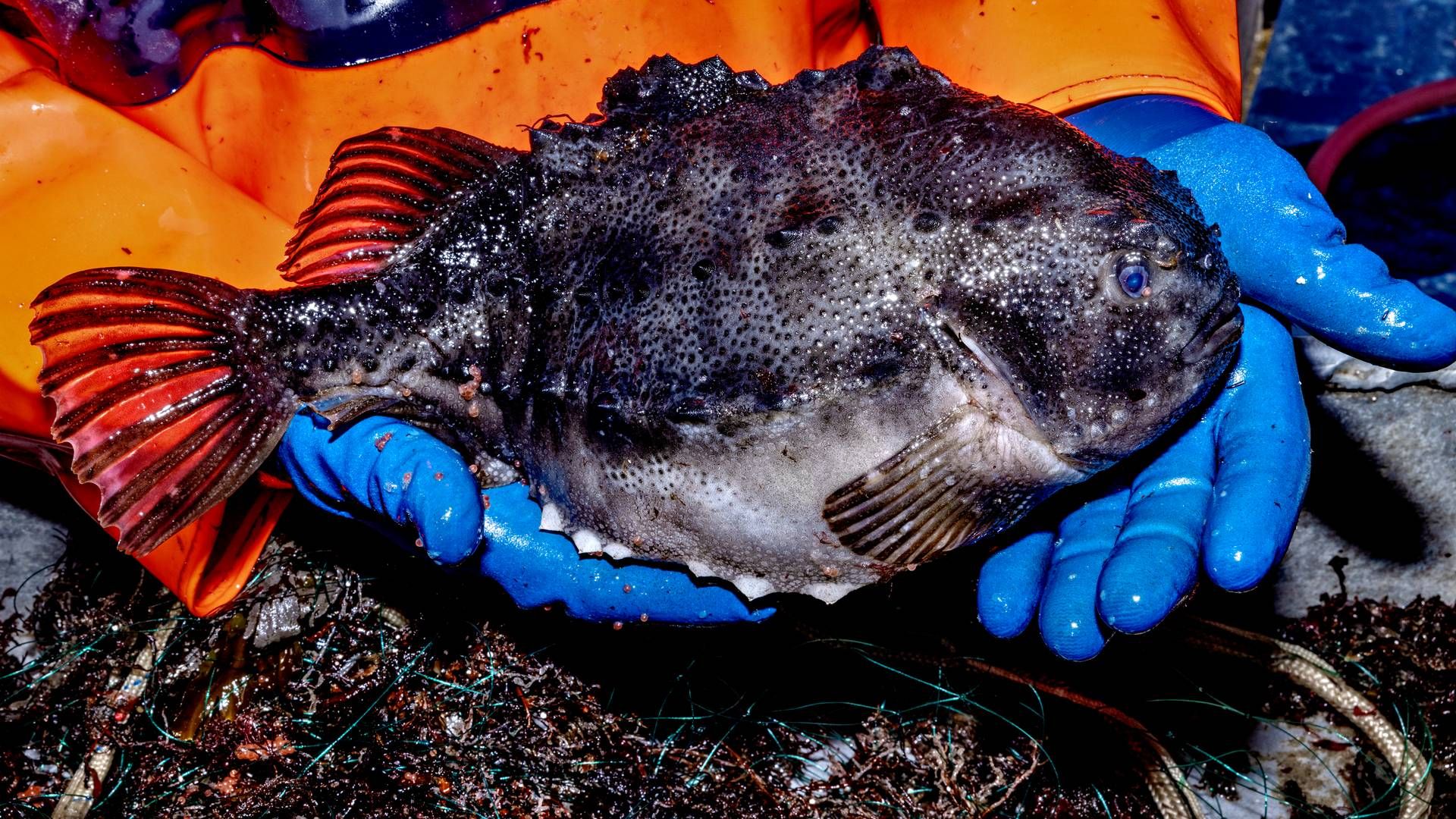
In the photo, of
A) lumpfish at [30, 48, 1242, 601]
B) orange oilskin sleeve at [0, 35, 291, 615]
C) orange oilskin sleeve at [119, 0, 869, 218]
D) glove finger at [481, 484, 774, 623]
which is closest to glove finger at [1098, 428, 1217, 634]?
lumpfish at [30, 48, 1242, 601]

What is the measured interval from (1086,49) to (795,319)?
1.49 metres

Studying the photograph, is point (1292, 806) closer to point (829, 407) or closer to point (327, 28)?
point (829, 407)

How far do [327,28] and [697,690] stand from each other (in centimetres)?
270

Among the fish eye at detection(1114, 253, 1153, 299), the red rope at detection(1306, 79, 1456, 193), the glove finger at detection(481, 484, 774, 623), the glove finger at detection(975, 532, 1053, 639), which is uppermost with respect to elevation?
the fish eye at detection(1114, 253, 1153, 299)

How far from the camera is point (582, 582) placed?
311cm

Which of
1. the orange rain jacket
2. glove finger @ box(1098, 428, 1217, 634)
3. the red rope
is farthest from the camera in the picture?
the red rope

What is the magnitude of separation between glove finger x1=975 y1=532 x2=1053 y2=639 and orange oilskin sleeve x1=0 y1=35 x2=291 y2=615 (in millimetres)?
2566

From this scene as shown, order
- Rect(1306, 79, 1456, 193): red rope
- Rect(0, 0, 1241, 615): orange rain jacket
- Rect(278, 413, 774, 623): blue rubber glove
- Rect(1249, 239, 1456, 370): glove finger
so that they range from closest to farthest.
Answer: Rect(1249, 239, 1456, 370): glove finger
Rect(278, 413, 774, 623): blue rubber glove
Rect(0, 0, 1241, 615): orange rain jacket
Rect(1306, 79, 1456, 193): red rope

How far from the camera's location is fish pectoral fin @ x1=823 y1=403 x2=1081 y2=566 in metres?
2.62

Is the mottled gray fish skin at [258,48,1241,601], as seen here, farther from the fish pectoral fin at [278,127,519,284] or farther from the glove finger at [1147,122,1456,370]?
the glove finger at [1147,122,1456,370]

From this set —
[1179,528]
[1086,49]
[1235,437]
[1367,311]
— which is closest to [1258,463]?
[1235,437]

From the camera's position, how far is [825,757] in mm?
3777

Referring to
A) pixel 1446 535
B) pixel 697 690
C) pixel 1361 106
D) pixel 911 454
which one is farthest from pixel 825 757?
pixel 1361 106

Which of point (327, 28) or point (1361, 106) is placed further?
point (1361, 106)
